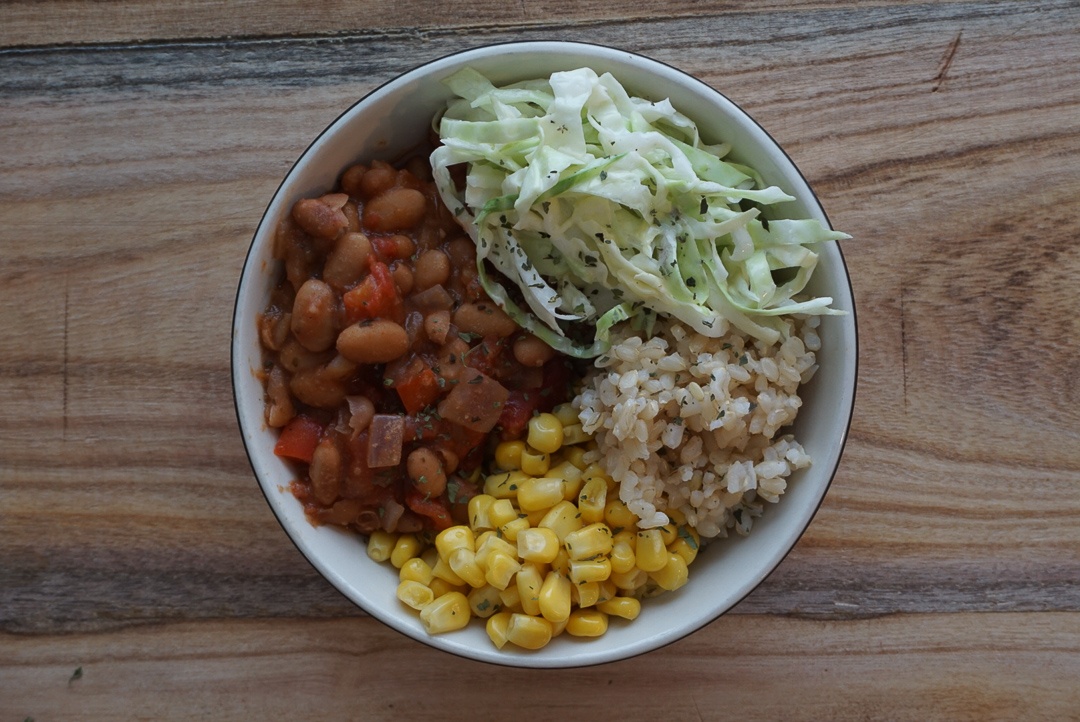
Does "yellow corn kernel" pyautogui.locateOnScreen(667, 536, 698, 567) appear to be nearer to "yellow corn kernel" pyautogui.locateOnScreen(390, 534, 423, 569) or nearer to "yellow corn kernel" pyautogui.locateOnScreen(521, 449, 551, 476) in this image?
"yellow corn kernel" pyautogui.locateOnScreen(521, 449, 551, 476)

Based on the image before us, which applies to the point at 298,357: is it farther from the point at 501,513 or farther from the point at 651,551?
the point at 651,551

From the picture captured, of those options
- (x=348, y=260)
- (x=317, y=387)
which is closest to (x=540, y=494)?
(x=317, y=387)

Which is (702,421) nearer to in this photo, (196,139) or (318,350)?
(318,350)

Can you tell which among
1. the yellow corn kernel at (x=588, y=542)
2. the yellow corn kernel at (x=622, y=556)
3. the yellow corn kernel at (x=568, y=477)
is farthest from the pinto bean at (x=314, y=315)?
the yellow corn kernel at (x=622, y=556)

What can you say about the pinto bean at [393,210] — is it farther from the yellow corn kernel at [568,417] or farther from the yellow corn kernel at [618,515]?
the yellow corn kernel at [618,515]

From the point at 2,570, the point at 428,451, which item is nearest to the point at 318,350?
the point at 428,451

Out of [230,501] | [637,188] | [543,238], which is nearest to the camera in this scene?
[637,188]

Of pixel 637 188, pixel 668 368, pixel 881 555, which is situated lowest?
pixel 881 555

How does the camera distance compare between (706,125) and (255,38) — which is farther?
(255,38)
